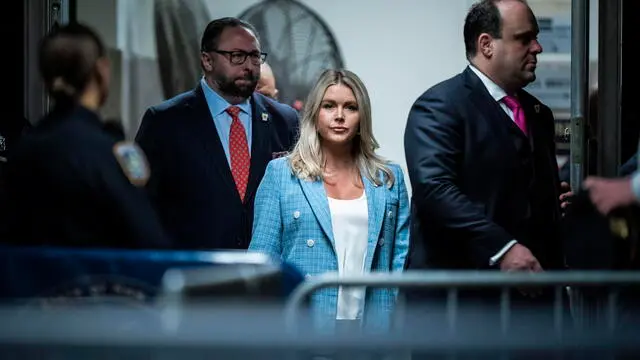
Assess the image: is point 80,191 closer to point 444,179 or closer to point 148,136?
point 444,179

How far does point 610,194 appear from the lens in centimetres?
→ 339

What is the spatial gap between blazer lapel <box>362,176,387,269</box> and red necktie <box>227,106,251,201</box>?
56 cm

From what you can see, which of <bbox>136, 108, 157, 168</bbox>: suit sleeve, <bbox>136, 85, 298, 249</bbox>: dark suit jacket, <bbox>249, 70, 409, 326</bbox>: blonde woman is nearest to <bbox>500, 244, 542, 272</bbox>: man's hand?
<bbox>249, 70, 409, 326</bbox>: blonde woman

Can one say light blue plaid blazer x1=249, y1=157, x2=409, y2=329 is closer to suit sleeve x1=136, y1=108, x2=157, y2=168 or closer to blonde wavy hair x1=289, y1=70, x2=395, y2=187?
blonde wavy hair x1=289, y1=70, x2=395, y2=187

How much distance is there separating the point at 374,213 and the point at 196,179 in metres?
0.78

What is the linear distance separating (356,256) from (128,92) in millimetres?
1699

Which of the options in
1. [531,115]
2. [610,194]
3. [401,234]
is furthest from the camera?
[401,234]

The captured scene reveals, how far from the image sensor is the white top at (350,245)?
452 cm

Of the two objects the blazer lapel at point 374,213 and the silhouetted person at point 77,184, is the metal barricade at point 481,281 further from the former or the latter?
the blazer lapel at point 374,213

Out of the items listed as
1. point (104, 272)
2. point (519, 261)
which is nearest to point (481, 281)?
point (104, 272)

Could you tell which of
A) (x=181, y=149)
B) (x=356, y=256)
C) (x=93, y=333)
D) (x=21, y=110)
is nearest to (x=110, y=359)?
(x=93, y=333)

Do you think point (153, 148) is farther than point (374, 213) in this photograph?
Yes

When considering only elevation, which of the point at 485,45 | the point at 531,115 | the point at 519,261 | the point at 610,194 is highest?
the point at 485,45

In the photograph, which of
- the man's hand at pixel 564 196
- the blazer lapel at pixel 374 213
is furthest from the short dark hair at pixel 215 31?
the man's hand at pixel 564 196
